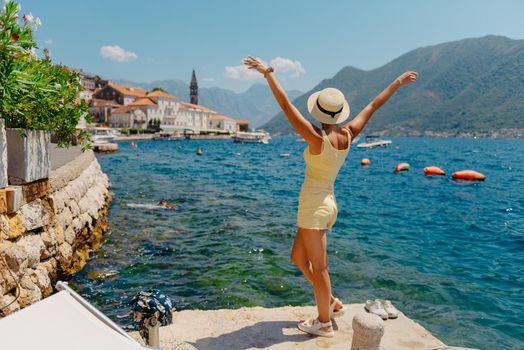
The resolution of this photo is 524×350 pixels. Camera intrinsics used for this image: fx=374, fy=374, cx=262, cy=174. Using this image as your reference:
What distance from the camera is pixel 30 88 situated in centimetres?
521

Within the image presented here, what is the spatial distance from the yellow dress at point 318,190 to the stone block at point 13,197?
456cm

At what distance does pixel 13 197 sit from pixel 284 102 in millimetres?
4611

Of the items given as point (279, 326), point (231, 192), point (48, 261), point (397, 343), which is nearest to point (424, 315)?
point (397, 343)

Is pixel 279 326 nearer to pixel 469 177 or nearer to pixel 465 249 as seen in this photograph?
pixel 465 249

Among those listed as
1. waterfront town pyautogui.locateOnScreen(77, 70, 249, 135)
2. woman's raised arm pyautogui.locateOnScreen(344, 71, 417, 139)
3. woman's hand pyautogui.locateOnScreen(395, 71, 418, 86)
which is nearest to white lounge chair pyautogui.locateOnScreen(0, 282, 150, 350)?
woman's raised arm pyautogui.locateOnScreen(344, 71, 417, 139)

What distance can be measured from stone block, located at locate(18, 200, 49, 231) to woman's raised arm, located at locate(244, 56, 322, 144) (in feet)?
15.8

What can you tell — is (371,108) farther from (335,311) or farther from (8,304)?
(8,304)

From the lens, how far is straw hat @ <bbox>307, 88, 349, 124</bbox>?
4.43 m

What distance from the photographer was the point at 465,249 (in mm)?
12180

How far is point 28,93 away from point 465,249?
1261 cm

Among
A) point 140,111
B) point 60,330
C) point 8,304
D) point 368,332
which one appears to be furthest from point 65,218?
point 140,111

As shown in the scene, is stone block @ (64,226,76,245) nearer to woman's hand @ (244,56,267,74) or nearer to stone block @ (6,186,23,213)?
stone block @ (6,186,23,213)

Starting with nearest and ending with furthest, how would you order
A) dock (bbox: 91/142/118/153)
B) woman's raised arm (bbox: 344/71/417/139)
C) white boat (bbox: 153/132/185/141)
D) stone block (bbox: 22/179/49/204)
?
woman's raised arm (bbox: 344/71/417/139), stone block (bbox: 22/179/49/204), dock (bbox: 91/142/118/153), white boat (bbox: 153/132/185/141)

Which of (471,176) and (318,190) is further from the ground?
(318,190)
